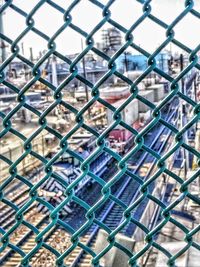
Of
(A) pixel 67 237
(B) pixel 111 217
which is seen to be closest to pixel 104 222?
(B) pixel 111 217

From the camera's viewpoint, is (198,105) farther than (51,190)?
No

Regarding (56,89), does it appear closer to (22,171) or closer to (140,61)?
(22,171)

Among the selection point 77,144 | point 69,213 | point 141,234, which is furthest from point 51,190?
point 141,234

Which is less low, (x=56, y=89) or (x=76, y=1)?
(x=76, y=1)

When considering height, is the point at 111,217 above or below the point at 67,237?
above

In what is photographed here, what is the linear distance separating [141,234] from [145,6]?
774 cm

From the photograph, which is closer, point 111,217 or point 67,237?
point 67,237

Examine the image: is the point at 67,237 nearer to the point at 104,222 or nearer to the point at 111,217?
the point at 104,222

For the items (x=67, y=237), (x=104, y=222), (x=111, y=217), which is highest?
(x=111, y=217)

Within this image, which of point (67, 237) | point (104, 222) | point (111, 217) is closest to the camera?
point (67, 237)

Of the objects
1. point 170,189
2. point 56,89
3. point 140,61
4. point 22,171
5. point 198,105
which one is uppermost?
point 140,61

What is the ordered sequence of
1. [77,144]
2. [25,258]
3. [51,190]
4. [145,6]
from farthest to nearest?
[77,144] → [51,190] → [25,258] → [145,6]

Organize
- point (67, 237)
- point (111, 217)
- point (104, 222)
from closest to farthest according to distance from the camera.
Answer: point (67, 237)
point (104, 222)
point (111, 217)

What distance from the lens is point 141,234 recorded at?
8.74 m
